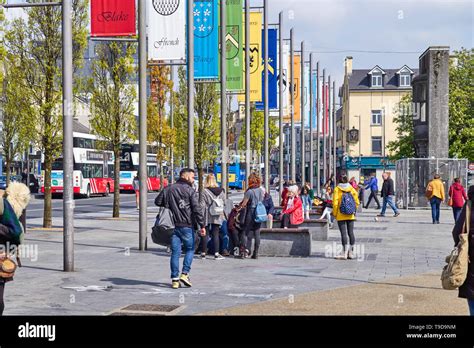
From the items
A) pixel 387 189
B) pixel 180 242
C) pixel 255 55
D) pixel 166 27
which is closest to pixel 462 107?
pixel 387 189

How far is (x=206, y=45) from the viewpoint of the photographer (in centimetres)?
2233

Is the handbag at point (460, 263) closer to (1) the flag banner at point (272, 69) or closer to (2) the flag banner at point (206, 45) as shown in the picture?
(2) the flag banner at point (206, 45)

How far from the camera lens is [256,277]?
14.4 meters

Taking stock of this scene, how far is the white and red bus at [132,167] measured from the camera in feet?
221

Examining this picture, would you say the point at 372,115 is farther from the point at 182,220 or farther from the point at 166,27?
the point at 182,220

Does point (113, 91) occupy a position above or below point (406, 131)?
below

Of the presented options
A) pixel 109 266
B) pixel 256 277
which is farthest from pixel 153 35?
pixel 256 277

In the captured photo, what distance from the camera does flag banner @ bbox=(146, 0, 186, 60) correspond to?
18984 mm

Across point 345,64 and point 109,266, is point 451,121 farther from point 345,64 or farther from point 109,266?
point 109,266

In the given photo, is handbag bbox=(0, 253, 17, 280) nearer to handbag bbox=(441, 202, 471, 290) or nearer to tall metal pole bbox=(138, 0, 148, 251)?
handbag bbox=(441, 202, 471, 290)

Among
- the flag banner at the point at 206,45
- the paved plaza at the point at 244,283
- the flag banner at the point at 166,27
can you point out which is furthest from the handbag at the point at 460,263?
the flag banner at the point at 206,45

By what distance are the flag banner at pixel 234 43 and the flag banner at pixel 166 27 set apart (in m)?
7.25

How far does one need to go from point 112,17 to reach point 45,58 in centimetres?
762
